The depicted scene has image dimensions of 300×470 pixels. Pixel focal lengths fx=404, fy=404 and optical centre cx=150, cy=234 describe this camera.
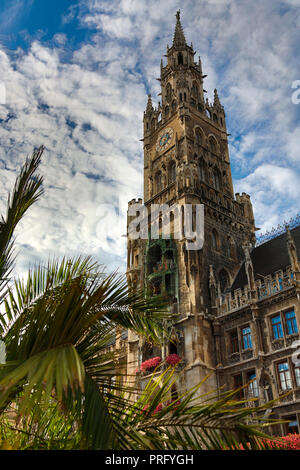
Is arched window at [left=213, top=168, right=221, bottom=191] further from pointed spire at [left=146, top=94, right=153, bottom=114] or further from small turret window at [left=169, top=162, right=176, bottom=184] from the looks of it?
pointed spire at [left=146, top=94, right=153, bottom=114]

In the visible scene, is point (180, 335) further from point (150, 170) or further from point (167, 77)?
point (167, 77)

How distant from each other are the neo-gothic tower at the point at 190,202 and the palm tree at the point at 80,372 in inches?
731

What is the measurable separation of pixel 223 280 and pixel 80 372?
29.6 m

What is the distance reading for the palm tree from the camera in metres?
3.53

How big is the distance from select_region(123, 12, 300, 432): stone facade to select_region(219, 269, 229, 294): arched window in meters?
0.09

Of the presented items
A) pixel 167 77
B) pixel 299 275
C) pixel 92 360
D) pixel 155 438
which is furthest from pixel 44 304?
pixel 167 77

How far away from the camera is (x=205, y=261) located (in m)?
30.9

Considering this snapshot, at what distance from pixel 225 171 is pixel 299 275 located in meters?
17.8

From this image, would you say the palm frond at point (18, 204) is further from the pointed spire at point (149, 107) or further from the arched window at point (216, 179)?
the pointed spire at point (149, 107)

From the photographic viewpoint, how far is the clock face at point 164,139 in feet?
131

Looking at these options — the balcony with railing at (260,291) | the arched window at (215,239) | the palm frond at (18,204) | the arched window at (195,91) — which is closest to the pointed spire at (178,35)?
the arched window at (195,91)

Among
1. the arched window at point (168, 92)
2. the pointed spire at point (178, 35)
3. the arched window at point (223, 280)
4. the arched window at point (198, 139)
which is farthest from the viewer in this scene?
the pointed spire at point (178, 35)

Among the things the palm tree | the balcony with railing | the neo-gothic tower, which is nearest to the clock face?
the neo-gothic tower

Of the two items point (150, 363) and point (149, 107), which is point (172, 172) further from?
point (150, 363)
